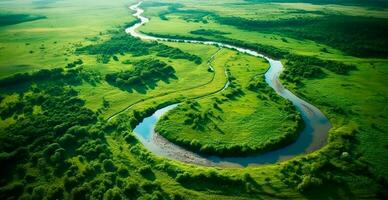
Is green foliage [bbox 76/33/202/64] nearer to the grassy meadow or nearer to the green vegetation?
the grassy meadow

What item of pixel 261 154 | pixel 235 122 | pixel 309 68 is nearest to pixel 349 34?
pixel 309 68

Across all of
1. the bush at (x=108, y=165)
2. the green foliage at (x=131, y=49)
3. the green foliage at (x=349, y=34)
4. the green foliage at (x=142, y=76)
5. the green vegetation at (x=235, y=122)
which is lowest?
the bush at (x=108, y=165)

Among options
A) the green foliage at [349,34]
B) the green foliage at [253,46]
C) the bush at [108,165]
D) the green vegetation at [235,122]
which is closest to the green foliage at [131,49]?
the green foliage at [253,46]

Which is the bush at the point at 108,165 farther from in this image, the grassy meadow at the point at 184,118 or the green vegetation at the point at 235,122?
the green vegetation at the point at 235,122

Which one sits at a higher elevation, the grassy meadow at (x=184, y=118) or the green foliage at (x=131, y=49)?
the green foliage at (x=131, y=49)

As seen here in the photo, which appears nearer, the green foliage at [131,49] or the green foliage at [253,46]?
the green foliage at [131,49]

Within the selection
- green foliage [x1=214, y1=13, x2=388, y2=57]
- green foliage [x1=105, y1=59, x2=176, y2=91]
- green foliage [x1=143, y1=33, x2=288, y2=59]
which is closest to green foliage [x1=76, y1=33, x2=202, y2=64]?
green foliage [x1=105, y1=59, x2=176, y2=91]

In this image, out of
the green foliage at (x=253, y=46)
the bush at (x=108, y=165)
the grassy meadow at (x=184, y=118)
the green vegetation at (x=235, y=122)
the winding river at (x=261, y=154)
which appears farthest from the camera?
the green foliage at (x=253, y=46)

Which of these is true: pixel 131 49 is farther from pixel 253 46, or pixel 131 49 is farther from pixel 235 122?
pixel 235 122

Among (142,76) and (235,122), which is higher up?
(142,76)

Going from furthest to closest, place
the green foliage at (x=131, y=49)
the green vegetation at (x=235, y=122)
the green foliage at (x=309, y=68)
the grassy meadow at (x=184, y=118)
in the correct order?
1. the green foliage at (x=131, y=49)
2. the green foliage at (x=309, y=68)
3. the green vegetation at (x=235, y=122)
4. the grassy meadow at (x=184, y=118)
